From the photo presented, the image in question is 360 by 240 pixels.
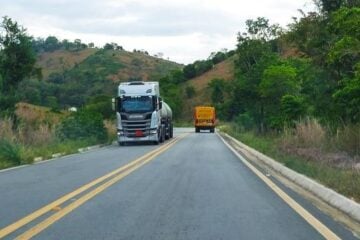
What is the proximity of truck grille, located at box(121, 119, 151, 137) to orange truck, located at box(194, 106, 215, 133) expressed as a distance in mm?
37184

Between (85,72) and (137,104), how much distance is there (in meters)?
95.4

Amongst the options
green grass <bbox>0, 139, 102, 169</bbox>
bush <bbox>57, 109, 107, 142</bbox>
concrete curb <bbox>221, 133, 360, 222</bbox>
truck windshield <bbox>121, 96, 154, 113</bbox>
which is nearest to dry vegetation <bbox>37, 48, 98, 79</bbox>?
bush <bbox>57, 109, 107, 142</bbox>

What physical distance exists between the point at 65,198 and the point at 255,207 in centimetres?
367

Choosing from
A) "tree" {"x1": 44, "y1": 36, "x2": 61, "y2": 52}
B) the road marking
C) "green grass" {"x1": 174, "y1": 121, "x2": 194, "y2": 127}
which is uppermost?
"tree" {"x1": 44, "y1": 36, "x2": 61, "y2": 52}

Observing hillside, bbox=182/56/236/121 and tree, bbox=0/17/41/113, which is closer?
tree, bbox=0/17/41/113

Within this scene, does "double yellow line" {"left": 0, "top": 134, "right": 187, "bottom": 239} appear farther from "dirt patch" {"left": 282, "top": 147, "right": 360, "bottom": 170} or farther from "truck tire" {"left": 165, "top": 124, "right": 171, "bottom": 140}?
"truck tire" {"left": 165, "top": 124, "right": 171, "bottom": 140}

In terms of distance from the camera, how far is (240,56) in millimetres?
61625

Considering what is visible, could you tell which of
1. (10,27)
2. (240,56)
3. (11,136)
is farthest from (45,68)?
(11,136)

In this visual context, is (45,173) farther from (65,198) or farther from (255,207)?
(255,207)

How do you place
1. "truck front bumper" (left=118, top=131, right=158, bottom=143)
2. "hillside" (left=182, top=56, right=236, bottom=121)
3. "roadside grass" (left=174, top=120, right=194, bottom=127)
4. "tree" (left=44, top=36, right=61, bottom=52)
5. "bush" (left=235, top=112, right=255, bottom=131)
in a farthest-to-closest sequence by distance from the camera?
"tree" (left=44, top=36, right=61, bottom=52)
"hillside" (left=182, top=56, right=236, bottom=121)
"roadside grass" (left=174, top=120, right=194, bottom=127)
"bush" (left=235, top=112, right=255, bottom=131)
"truck front bumper" (left=118, top=131, right=158, bottom=143)

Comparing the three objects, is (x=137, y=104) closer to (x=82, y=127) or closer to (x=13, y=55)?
(x=82, y=127)

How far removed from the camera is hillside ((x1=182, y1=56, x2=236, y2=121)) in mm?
127500

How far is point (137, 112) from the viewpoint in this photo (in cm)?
3853

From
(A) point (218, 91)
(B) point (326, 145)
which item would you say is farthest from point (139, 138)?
(A) point (218, 91)
